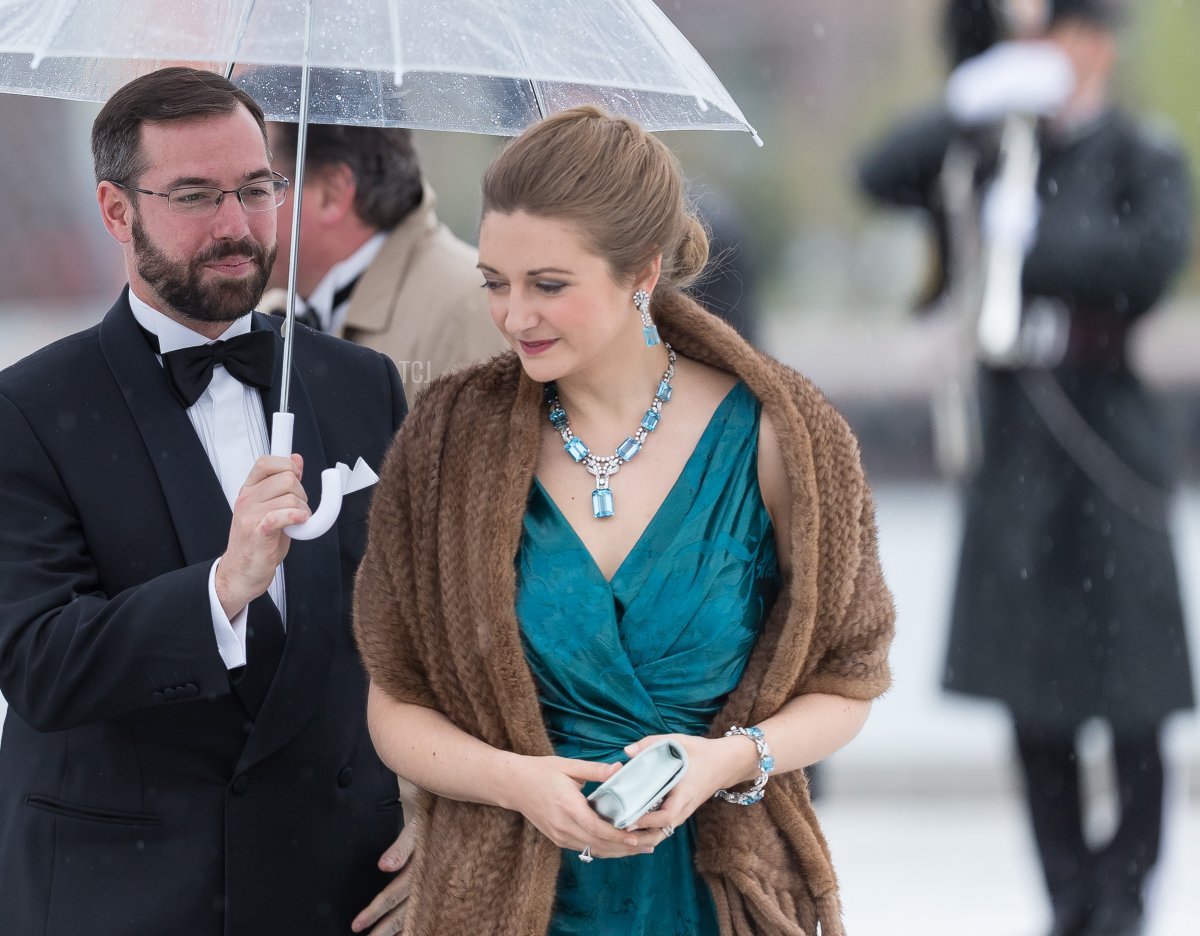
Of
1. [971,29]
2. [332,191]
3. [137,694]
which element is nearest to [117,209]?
[137,694]

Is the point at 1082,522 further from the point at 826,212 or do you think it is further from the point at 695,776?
the point at 826,212

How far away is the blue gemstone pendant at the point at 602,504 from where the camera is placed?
7.11 ft

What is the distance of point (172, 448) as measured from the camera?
2.30 m

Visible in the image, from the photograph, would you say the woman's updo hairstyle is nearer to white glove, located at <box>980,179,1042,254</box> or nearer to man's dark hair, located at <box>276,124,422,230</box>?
man's dark hair, located at <box>276,124,422,230</box>

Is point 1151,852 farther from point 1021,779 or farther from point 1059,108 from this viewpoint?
point 1059,108

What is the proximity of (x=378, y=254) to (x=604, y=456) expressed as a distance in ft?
5.78

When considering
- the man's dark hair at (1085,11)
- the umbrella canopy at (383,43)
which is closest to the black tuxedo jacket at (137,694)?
the umbrella canopy at (383,43)

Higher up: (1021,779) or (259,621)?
(259,621)

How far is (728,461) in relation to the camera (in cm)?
220

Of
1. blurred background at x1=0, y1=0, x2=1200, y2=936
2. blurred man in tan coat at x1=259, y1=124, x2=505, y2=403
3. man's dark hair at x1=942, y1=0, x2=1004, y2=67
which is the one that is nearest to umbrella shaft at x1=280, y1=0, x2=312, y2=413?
blurred man in tan coat at x1=259, y1=124, x2=505, y2=403

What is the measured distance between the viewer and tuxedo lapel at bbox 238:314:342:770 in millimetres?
2299

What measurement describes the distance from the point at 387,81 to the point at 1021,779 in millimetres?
3144

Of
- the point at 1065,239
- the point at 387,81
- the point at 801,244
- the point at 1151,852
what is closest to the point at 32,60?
the point at 387,81

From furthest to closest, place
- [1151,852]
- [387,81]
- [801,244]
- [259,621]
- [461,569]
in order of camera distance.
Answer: [801,244] < [1151,852] < [387,81] < [259,621] < [461,569]
